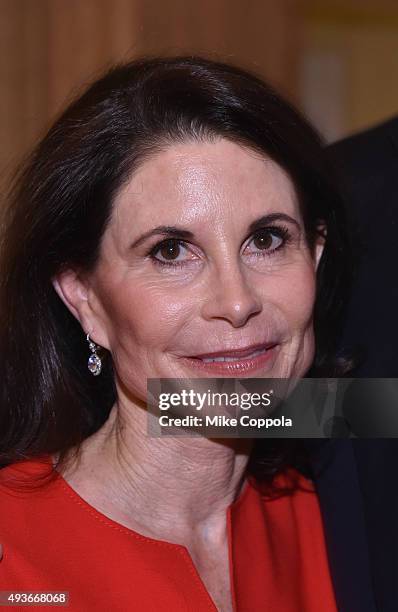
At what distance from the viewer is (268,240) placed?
3.62ft

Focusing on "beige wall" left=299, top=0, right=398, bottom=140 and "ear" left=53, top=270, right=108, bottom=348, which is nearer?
"ear" left=53, top=270, right=108, bottom=348

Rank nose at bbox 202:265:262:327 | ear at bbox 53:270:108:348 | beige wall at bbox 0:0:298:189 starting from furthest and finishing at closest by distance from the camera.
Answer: beige wall at bbox 0:0:298:189 → ear at bbox 53:270:108:348 → nose at bbox 202:265:262:327

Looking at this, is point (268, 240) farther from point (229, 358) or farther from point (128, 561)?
point (128, 561)

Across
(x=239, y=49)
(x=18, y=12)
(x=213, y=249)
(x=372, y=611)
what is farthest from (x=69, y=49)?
(x=372, y=611)

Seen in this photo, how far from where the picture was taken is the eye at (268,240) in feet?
3.58

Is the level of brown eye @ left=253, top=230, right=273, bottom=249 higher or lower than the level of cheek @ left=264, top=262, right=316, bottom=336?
higher

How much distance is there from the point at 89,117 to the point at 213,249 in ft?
0.82

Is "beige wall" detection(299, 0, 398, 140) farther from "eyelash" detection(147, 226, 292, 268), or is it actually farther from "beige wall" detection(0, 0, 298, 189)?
"eyelash" detection(147, 226, 292, 268)

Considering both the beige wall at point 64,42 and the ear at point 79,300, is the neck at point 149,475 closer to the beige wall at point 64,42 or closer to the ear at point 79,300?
the ear at point 79,300

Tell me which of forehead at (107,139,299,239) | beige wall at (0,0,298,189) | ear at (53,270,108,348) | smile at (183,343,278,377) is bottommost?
smile at (183,343,278,377)

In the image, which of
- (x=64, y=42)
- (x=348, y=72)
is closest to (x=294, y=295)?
(x=64, y=42)

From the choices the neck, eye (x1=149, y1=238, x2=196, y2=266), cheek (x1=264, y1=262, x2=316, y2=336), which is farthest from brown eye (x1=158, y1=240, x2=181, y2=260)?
the neck

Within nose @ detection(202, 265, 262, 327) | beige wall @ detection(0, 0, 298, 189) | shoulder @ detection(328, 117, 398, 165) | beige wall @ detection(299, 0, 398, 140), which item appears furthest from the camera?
beige wall @ detection(299, 0, 398, 140)

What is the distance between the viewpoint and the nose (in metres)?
1.03
